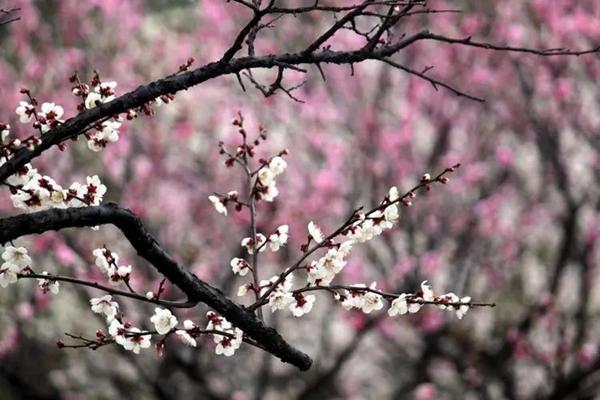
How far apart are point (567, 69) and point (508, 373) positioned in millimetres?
3604

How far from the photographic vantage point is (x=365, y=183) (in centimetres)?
1034

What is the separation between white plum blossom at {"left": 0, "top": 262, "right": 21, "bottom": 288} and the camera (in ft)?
10.6

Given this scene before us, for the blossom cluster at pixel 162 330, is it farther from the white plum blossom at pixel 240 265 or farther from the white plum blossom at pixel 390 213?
the white plum blossom at pixel 390 213

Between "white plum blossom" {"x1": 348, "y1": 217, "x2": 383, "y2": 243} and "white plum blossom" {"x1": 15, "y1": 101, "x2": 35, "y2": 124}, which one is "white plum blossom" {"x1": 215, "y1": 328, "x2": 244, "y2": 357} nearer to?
"white plum blossom" {"x1": 348, "y1": 217, "x2": 383, "y2": 243}

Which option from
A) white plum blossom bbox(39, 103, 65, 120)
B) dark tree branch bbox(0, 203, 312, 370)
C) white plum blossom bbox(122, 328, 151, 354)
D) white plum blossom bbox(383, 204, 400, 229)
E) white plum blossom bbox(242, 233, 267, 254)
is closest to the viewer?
dark tree branch bbox(0, 203, 312, 370)

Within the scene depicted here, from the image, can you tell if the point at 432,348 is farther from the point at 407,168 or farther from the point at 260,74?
the point at 260,74

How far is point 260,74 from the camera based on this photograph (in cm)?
1385

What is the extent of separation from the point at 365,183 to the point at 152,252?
7289 mm

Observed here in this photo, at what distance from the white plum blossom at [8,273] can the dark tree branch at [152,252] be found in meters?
0.41

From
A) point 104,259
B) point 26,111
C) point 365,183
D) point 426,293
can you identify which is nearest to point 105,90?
point 26,111

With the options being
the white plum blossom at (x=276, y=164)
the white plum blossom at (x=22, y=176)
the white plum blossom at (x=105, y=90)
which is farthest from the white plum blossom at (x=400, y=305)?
the white plum blossom at (x=22, y=176)

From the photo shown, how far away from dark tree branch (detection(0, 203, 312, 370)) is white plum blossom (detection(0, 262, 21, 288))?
0.41 meters

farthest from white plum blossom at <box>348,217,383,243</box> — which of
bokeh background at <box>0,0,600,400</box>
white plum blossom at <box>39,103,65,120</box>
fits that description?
bokeh background at <box>0,0,600,400</box>

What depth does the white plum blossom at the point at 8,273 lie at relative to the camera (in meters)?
3.23
